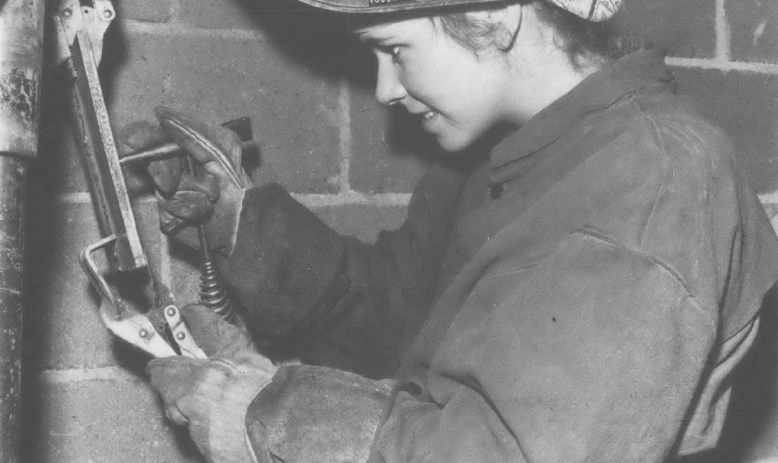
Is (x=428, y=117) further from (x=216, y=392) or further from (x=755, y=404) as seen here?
(x=755, y=404)

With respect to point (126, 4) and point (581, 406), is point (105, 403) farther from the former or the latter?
point (581, 406)

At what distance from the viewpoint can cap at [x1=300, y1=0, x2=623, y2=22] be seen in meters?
1.11

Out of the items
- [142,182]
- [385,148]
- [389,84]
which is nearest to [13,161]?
[142,182]

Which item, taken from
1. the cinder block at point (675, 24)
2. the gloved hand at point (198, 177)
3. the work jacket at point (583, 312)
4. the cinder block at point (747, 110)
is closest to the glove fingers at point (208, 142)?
the gloved hand at point (198, 177)

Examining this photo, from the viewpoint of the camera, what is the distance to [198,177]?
134 cm

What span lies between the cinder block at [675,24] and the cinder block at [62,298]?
97 cm

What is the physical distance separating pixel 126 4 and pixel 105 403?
0.61 meters

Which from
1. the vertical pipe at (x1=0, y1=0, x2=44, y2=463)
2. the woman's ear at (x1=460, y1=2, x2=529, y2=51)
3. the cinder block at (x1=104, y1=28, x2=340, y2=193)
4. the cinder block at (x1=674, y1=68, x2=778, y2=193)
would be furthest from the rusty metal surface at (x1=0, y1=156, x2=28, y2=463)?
the cinder block at (x1=674, y1=68, x2=778, y2=193)

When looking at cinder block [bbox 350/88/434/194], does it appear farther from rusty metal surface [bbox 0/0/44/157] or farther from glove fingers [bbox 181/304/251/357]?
rusty metal surface [bbox 0/0/44/157]

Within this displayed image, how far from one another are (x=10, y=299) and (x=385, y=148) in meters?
0.76

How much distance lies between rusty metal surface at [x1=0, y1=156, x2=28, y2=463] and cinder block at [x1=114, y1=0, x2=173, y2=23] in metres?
A: 0.43

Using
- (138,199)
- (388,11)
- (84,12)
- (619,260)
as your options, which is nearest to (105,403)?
(138,199)

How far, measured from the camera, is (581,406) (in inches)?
34.9

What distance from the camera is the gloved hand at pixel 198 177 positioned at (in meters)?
1.28
